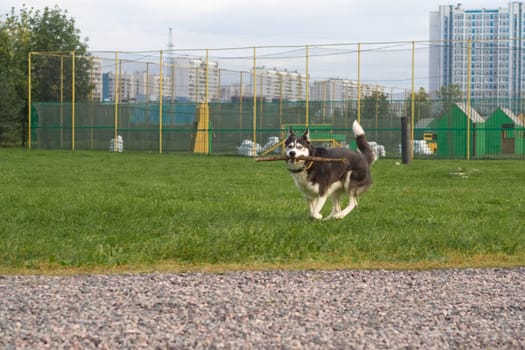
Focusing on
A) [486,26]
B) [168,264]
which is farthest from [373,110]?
[486,26]

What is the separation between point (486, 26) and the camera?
81.8 meters

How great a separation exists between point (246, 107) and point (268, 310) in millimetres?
34588

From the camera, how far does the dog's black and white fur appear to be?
1193 centimetres

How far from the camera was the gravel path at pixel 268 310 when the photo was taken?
5.31 meters

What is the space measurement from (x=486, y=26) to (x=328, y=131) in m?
48.6

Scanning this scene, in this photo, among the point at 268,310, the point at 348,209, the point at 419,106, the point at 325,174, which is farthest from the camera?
the point at 419,106

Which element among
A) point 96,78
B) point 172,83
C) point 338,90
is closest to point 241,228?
point 338,90

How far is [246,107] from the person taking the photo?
133ft

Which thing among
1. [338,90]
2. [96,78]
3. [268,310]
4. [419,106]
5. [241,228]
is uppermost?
[96,78]

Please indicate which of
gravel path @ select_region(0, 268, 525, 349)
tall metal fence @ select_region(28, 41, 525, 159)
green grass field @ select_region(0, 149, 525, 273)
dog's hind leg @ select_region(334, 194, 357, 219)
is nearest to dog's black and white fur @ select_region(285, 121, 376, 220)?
dog's hind leg @ select_region(334, 194, 357, 219)

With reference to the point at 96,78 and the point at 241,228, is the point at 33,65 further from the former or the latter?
the point at 241,228

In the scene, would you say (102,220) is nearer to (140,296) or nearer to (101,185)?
(140,296)

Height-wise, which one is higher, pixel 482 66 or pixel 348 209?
pixel 482 66

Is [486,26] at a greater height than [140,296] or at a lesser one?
greater
